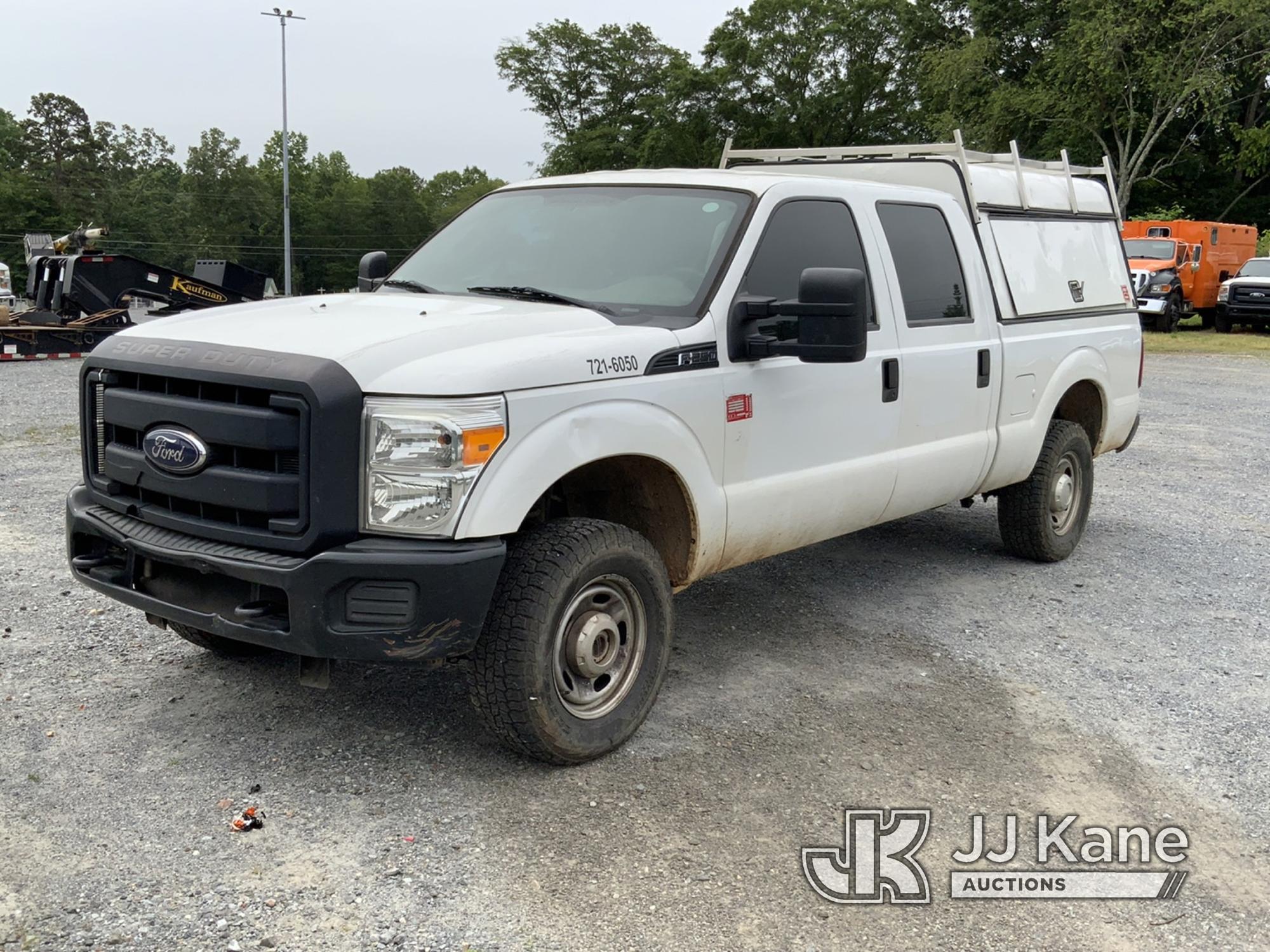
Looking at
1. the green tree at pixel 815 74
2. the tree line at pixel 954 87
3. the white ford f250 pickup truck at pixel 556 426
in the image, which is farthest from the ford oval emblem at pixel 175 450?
the green tree at pixel 815 74

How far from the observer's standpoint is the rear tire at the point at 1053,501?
263 inches

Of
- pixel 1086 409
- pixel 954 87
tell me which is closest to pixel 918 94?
pixel 954 87

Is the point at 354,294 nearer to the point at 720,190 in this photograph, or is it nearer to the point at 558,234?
the point at 558,234

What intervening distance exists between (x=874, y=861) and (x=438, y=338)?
2.06 meters

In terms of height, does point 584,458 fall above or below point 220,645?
above

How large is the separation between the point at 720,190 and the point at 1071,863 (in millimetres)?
2805

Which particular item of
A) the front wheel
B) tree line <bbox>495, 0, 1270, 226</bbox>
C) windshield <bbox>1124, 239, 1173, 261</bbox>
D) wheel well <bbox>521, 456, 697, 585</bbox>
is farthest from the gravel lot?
tree line <bbox>495, 0, 1270, 226</bbox>

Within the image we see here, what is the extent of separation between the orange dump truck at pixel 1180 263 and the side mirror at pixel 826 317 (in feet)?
78.1

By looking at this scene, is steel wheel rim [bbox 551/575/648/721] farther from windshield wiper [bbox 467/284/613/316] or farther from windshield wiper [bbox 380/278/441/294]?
windshield wiper [bbox 380/278/441/294]

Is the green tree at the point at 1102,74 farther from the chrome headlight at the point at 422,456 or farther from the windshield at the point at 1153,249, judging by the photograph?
the chrome headlight at the point at 422,456

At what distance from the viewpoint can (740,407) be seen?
448 centimetres

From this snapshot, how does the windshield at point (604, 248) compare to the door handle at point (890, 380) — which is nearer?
the windshield at point (604, 248)

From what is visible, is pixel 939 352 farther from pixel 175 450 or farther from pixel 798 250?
pixel 175 450

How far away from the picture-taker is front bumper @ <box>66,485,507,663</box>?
3.50m
